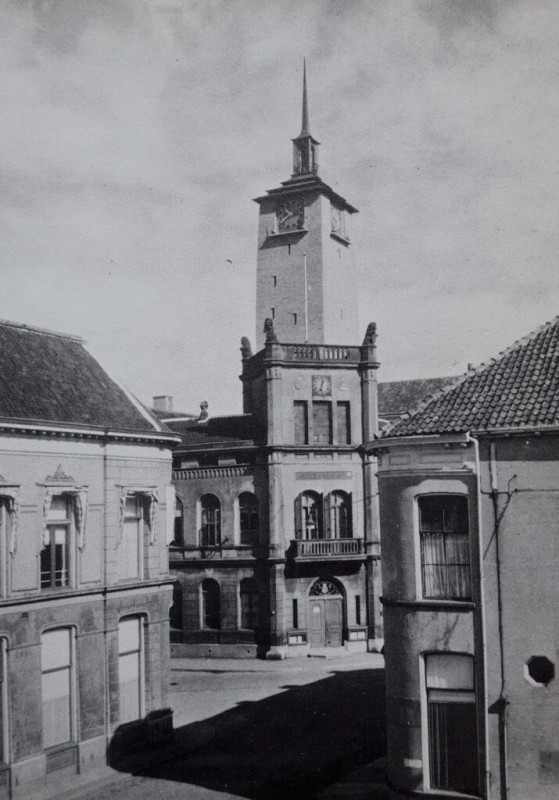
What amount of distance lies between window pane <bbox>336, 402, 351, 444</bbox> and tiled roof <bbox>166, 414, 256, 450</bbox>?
4437 mm

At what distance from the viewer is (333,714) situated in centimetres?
2888

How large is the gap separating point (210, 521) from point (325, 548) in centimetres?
650

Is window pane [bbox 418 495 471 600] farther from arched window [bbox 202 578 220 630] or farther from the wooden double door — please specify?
arched window [bbox 202 578 220 630]

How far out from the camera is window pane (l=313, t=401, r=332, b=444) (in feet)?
139

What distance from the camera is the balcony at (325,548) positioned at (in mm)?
40562

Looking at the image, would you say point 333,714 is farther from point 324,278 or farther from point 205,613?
point 324,278

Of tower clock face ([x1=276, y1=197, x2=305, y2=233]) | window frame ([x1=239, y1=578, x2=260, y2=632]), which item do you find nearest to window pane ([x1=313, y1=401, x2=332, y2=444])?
window frame ([x1=239, y1=578, x2=260, y2=632])

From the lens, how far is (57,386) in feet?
81.6

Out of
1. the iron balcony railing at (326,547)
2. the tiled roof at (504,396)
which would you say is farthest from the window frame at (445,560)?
the iron balcony railing at (326,547)

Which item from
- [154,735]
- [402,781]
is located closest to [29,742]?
[154,735]

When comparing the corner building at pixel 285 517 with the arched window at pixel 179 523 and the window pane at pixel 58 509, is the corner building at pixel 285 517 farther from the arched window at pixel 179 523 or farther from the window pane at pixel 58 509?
the window pane at pixel 58 509

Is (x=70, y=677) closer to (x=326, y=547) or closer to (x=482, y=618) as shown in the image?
(x=482, y=618)

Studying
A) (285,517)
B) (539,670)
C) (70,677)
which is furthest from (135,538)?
(285,517)

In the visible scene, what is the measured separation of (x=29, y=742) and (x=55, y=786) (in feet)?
4.68
